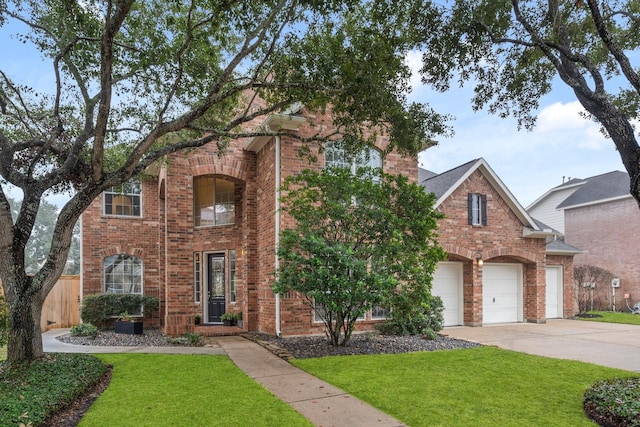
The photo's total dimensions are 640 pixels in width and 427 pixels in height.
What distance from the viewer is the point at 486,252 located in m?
14.2

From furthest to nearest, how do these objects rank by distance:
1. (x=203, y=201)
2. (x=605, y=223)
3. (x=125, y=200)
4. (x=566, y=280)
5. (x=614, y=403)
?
(x=605, y=223) → (x=566, y=280) → (x=125, y=200) → (x=203, y=201) → (x=614, y=403)

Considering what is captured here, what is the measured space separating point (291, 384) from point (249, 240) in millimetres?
6431

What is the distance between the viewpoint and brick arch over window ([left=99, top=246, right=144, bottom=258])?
1456 cm

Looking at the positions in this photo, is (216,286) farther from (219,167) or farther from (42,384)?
(42,384)

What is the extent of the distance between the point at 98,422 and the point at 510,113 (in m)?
8.37

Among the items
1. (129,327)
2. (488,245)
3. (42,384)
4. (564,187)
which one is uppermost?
(564,187)

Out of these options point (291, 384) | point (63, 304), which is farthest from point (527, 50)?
point (63, 304)

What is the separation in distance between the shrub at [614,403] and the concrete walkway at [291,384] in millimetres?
2351

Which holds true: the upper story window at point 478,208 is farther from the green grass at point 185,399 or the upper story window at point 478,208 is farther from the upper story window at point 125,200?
the upper story window at point 125,200

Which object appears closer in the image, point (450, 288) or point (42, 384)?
point (42, 384)

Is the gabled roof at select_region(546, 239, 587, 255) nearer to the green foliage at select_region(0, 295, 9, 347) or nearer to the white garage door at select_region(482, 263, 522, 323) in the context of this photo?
the white garage door at select_region(482, 263, 522, 323)

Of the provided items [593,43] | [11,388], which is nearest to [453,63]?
[593,43]

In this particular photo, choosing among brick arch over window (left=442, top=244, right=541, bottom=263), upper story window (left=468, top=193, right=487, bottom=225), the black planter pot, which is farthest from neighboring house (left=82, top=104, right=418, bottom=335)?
brick arch over window (left=442, top=244, right=541, bottom=263)

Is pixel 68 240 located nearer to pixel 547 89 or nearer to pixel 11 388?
pixel 11 388
